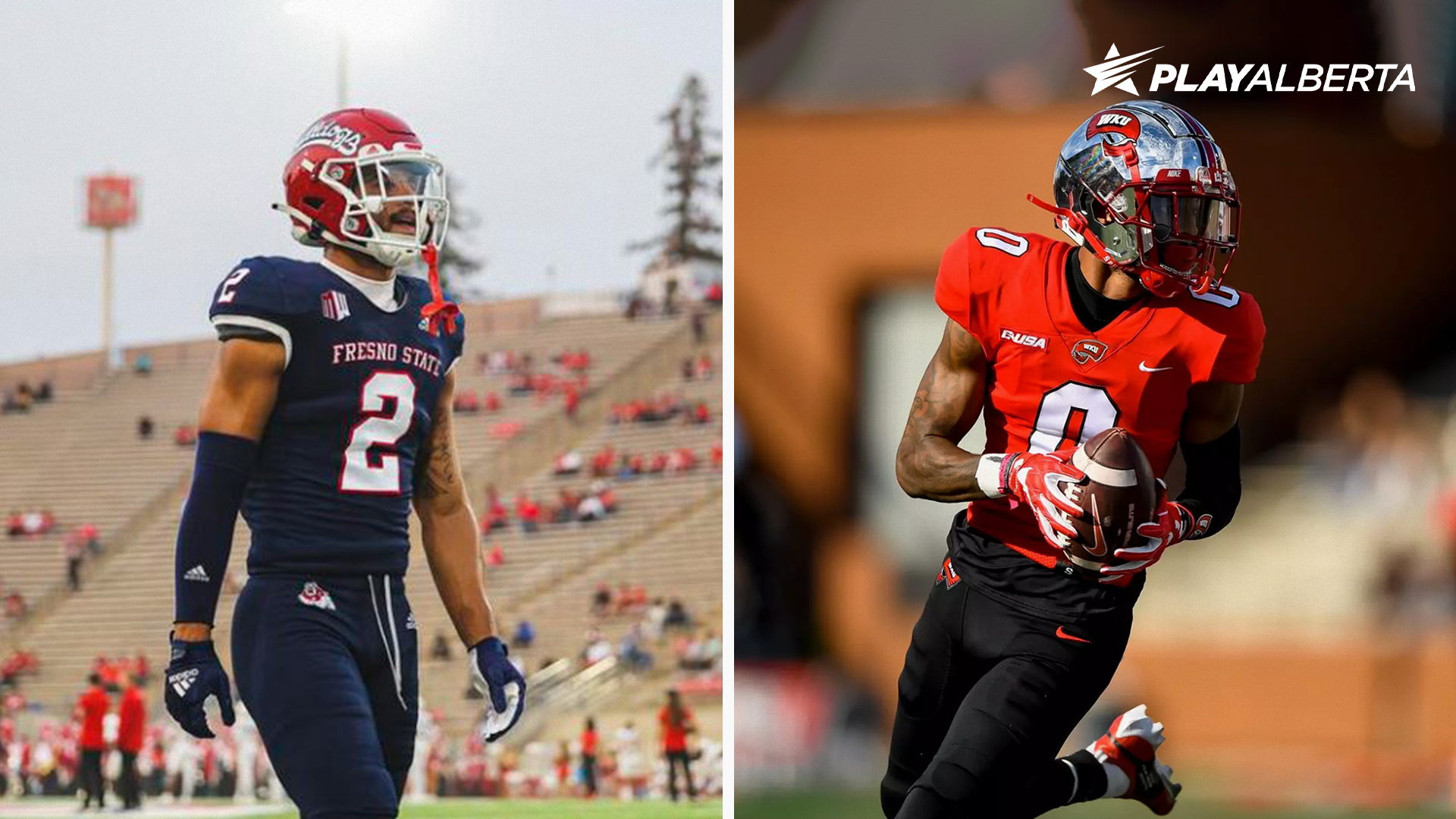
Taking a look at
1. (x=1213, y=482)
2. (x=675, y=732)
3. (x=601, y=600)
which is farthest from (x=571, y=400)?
(x=1213, y=482)

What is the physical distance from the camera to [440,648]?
4.93 meters

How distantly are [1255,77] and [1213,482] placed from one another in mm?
3548

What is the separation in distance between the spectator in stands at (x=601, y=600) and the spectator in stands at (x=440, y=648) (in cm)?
85

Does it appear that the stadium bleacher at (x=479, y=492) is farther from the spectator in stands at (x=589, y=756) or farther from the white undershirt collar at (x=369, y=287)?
the white undershirt collar at (x=369, y=287)

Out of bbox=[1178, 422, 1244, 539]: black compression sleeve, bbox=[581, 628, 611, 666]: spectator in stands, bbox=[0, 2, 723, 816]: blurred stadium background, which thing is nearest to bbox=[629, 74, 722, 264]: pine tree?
bbox=[0, 2, 723, 816]: blurred stadium background

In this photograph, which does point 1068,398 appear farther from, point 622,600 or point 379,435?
point 622,600

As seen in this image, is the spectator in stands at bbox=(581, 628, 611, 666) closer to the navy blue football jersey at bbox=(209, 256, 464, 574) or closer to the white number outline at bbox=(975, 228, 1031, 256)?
the navy blue football jersey at bbox=(209, 256, 464, 574)

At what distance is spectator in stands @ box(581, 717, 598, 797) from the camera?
18.5ft

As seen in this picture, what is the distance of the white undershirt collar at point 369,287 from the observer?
4.55 m

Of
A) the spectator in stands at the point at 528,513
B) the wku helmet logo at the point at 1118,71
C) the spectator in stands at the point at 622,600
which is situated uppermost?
the wku helmet logo at the point at 1118,71

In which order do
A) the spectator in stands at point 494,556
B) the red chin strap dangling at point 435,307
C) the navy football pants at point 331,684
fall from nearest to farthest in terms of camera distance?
the navy football pants at point 331,684 → the red chin strap dangling at point 435,307 → the spectator in stands at point 494,556

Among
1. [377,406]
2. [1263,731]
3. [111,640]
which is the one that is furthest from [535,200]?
[1263,731]

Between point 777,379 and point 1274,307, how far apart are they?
2317 millimetres

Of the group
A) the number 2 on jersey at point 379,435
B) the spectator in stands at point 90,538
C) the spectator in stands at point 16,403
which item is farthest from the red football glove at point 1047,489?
the spectator in stands at point 16,403
